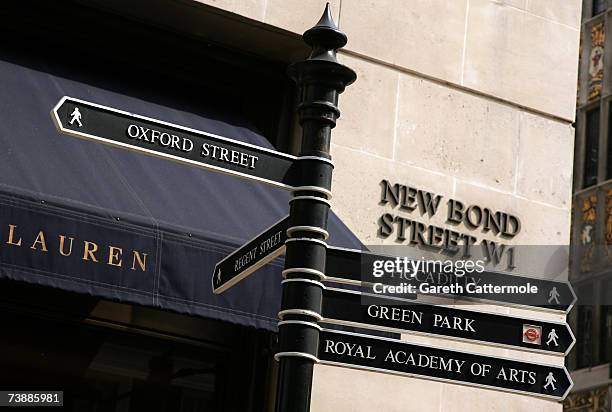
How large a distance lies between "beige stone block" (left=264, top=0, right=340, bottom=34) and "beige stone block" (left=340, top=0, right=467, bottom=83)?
0.81 feet

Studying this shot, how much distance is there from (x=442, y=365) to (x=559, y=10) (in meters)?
5.45

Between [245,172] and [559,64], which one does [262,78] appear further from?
[245,172]

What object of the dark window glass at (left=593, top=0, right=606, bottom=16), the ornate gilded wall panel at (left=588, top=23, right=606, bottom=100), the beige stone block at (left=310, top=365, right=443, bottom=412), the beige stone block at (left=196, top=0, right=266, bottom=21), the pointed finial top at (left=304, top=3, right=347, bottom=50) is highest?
the dark window glass at (left=593, top=0, right=606, bottom=16)

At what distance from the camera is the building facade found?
24.6 ft

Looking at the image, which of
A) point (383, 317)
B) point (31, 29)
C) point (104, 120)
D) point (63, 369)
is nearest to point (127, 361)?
point (63, 369)

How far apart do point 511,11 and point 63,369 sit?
4.72m

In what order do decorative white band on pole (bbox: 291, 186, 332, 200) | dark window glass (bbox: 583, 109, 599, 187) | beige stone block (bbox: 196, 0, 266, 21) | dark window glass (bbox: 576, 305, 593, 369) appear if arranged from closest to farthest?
decorative white band on pole (bbox: 291, 186, 332, 200) < beige stone block (bbox: 196, 0, 266, 21) < dark window glass (bbox: 576, 305, 593, 369) < dark window glass (bbox: 583, 109, 599, 187)

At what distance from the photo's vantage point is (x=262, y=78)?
961cm

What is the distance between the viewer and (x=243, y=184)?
8.40 metres

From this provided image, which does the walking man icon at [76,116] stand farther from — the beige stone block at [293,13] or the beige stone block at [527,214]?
the beige stone block at [527,214]

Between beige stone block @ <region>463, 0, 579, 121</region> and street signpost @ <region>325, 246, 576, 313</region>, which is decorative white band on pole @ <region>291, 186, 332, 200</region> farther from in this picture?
beige stone block @ <region>463, 0, 579, 121</region>

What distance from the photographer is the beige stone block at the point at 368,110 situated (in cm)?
929

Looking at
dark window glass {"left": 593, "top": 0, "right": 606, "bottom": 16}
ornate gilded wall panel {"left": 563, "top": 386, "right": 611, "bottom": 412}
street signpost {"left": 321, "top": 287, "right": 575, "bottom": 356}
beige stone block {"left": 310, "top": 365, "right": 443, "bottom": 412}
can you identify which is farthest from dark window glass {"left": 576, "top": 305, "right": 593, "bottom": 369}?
street signpost {"left": 321, "top": 287, "right": 575, "bottom": 356}

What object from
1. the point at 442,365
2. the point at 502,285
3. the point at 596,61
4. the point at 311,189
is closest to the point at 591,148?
the point at 596,61
